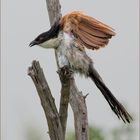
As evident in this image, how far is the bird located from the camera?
496cm

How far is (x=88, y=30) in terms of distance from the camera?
16.7 ft

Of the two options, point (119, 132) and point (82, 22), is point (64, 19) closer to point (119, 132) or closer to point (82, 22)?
point (82, 22)

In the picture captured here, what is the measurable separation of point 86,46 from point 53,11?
0.68 m

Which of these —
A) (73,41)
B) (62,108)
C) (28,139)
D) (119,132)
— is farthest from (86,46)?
(119,132)

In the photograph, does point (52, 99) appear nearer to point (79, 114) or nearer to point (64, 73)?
point (64, 73)

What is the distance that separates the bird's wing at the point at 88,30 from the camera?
5.00m

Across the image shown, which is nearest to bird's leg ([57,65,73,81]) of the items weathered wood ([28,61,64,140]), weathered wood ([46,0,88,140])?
weathered wood ([28,61,64,140])

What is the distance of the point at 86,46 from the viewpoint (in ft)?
16.4

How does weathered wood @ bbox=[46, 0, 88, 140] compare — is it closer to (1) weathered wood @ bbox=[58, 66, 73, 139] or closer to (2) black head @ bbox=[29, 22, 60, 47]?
(2) black head @ bbox=[29, 22, 60, 47]

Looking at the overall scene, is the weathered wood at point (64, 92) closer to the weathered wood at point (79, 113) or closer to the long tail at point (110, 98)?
the long tail at point (110, 98)

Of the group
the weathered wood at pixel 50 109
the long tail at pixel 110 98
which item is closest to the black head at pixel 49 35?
the long tail at pixel 110 98

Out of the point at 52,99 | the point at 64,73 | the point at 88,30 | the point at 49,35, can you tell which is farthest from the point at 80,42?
the point at 52,99

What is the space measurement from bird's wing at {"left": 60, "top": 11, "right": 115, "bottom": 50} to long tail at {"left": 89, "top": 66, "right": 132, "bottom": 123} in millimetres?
210

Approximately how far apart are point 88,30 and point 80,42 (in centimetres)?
12
